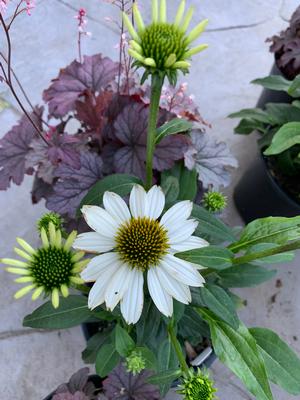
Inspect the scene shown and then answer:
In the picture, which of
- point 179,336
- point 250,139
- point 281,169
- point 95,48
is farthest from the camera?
point 95,48

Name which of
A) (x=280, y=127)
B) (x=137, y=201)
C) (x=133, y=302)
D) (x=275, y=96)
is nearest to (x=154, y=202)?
(x=137, y=201)

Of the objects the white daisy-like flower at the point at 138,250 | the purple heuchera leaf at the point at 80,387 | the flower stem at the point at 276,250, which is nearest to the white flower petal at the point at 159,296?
the white daisy-like flower at the point at 138,250

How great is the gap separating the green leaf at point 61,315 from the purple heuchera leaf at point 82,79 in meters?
0.38

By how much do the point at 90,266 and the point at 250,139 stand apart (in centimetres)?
101

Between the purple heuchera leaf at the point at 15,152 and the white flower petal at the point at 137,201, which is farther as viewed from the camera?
the purple heuchera leaf at the point at 15,152

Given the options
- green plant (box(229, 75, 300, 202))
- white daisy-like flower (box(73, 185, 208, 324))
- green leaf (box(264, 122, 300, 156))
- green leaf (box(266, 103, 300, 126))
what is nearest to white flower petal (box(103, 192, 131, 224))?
white daisy-like flower (box(73, 185, 208, 324))

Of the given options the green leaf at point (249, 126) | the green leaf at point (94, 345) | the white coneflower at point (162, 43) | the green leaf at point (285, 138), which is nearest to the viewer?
the white coneflower at point (162, 43)

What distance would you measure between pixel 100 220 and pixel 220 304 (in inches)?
7.9

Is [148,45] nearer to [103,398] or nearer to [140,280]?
[140,280]

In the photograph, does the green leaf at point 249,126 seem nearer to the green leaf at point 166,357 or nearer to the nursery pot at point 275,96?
the nursery pot at point 275,96

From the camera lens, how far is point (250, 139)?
1.43 metres

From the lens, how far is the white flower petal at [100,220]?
0.54 metres

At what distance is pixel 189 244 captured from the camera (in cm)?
56

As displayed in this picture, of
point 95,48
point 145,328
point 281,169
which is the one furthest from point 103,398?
point 95,48
